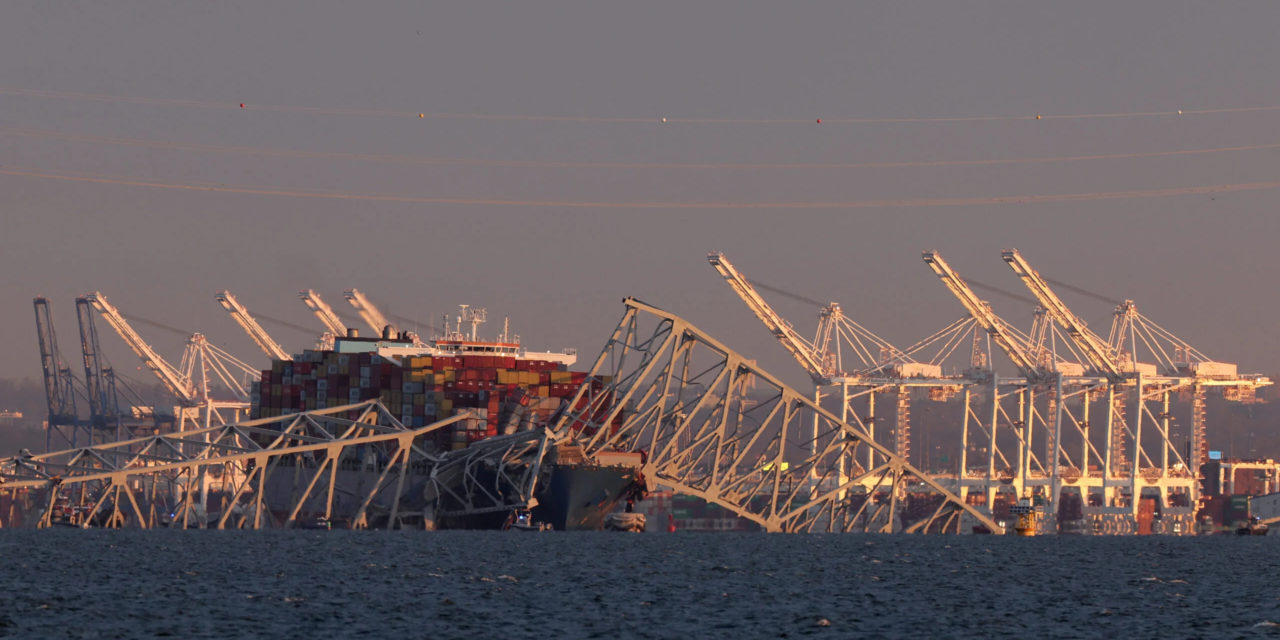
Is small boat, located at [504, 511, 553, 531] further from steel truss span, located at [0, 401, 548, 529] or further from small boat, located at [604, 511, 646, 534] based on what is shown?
small boat, located at [604, 511, 646, 534]

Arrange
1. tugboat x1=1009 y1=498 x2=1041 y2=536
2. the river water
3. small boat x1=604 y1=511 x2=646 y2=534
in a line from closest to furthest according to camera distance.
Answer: the river water → small boat x1=604 y1=511 x2=646 y2=534 → tugboat x1=1009 y1=498 x2=1041 y2=536

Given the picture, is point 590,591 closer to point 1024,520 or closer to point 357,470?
point 357,470

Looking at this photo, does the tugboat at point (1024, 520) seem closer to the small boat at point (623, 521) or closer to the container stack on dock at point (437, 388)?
the container stack on dock at point (437, 388)

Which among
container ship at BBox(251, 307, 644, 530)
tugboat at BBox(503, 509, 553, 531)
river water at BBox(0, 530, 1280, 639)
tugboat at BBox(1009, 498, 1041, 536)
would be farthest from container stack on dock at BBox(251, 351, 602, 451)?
tugboat at BBox(1009, 498, 1041, 536)

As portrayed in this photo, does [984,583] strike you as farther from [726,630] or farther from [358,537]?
[358,537]

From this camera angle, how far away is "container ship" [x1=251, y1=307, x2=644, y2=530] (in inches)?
5236

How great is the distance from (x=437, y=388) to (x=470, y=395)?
414 cm

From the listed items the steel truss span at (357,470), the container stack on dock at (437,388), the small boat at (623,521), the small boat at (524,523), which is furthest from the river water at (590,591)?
the container stack on dock at (437,388)

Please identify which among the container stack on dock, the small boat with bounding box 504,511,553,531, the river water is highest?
the container stack on dock

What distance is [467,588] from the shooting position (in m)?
74.7

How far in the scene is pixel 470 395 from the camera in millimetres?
153750

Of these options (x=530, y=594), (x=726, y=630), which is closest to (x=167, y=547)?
(x=530, y=594)

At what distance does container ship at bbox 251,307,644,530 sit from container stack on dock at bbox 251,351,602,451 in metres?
0.09

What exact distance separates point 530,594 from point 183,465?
2055 inches
